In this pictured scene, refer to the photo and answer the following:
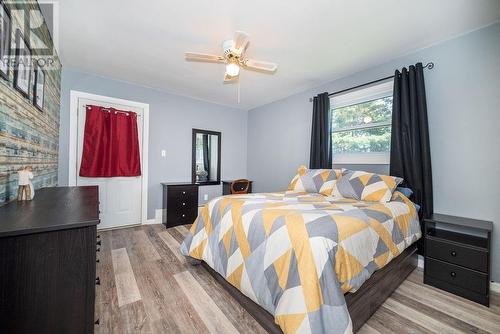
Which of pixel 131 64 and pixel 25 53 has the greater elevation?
pixel 131 64

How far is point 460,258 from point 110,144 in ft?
14.6

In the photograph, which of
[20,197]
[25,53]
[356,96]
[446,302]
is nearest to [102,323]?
[20,197]

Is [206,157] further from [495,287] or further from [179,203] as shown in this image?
[495,287]

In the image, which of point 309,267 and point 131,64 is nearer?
point 309,267

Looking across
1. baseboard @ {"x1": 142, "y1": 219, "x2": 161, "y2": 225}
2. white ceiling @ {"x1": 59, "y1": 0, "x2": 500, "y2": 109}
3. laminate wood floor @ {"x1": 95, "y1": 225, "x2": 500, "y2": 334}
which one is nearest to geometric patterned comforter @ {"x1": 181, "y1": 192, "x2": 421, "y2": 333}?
laminate wood floor @ {"x1": 95, "y1": 225, "x2": 500, "y2": 334}

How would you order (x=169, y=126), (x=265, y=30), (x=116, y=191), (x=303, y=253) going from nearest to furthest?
(x=303, y=253)
(x=265, y=30)
(x=116, y=191)
(x=169, y=126)

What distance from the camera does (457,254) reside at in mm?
1849

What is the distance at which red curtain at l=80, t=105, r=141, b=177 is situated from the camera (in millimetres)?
3141

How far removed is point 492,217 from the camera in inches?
77.2

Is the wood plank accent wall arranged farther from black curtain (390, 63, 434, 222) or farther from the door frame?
black curtain (390, 63, 434, 222)

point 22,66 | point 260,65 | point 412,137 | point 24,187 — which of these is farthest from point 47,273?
point 412,137

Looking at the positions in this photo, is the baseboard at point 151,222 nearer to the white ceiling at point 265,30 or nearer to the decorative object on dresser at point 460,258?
the white ceiling at point 265,30

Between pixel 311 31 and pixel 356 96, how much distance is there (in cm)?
136

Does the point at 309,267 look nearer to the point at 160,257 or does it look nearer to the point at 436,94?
the point at 160,257
